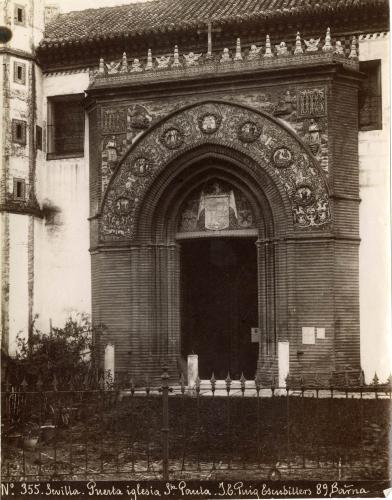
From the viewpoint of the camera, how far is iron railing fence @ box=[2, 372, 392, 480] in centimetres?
1141

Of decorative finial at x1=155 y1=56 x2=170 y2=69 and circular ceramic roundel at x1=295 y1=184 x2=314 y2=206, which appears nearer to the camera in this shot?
circular ceramic roundel at x1=295 y1=184 x2=314 y2=206

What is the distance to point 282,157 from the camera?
17406 millimetres

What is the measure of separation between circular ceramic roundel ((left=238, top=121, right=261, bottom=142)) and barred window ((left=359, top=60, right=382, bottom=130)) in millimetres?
2237

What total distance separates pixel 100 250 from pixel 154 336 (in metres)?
2.33

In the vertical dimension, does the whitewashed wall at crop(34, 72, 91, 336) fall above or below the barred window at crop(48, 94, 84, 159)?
below

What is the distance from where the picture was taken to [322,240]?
665 inches

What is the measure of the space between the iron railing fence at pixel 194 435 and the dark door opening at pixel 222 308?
2824 mm

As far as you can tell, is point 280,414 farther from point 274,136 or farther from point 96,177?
point 96,177

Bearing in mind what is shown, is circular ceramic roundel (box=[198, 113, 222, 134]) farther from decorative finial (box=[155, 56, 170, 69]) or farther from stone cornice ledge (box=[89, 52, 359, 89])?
decorative finial (box=[155, 56, 170, 69])

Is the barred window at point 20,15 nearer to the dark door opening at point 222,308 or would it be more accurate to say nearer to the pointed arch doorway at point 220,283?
the pointed arch doorway at point 220,283

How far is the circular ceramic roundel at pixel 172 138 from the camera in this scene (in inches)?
709

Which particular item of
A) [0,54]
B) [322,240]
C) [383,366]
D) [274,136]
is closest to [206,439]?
[383,366]

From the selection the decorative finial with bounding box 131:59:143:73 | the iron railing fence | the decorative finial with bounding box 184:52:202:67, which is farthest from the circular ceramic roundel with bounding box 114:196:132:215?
the iron railing fence

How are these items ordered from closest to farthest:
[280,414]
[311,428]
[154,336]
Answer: [311,428] < [280,414] < [154,336]
